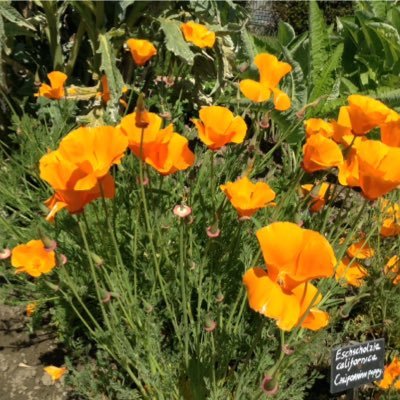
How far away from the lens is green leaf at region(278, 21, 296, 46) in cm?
399

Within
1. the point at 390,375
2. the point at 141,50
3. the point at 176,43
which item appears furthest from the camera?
the point at 176,43

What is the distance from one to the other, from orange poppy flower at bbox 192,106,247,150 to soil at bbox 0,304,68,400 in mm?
1103

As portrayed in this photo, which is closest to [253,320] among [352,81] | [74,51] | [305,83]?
[74,51]

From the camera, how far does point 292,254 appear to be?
1.01 m

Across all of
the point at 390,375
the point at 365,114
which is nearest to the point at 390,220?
the point at 390,375

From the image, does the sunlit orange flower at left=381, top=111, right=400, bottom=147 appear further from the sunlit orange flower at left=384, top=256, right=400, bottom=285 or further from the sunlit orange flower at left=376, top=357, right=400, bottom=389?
the sunlit orange flower at left=376, top=357, right=400, bottom=389

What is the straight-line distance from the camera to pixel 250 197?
1372 millimetres

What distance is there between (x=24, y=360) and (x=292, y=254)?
1.42 meters

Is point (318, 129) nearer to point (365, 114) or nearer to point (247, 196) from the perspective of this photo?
point (365, 114)

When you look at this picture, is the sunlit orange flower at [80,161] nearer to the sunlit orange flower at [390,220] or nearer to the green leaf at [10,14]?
the sunlit orange flower at [390,220]

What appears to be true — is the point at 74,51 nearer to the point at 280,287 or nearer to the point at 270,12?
the point at 280,287

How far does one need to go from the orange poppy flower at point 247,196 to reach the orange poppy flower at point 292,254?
31 cm

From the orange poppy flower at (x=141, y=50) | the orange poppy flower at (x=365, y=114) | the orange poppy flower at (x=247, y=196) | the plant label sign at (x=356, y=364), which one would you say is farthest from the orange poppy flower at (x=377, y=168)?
the orange poppy flower at (x=141, y=50)

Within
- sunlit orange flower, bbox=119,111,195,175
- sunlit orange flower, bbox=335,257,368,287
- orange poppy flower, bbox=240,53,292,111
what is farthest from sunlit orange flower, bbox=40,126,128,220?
sunlit orange flower, bbox=335,257,368,287
